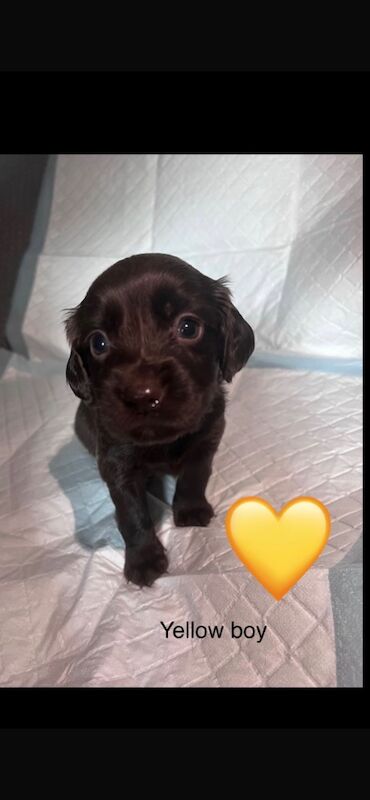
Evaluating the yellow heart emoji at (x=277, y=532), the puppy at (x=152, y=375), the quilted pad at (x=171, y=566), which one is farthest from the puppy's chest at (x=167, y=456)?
the yellow heart emoji at (x=277, y=532)

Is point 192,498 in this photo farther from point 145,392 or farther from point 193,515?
point 145,392

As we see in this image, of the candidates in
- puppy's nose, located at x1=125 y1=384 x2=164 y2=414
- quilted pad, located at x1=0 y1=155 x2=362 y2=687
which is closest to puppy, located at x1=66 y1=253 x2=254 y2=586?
puppy's nose, located at x1=125 y1=384 x2=164 y2=414

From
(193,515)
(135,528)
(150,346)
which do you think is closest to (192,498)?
(193,515)

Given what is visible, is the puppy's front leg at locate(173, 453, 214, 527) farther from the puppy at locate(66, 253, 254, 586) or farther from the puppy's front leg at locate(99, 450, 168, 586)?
the puppy's front leg at locate(99, 450, 168, 586)

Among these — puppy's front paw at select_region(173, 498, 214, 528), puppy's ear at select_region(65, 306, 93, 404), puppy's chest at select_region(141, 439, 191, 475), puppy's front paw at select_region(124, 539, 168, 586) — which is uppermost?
puppy's ear at select_region(65, 306, 93, 404)

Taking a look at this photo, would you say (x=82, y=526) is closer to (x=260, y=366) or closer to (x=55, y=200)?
(x=260, y=366)

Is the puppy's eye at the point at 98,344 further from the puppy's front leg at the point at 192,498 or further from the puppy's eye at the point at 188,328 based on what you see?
the puppy's front leg at the point at 192,498

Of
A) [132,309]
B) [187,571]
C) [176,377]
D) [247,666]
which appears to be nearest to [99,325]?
[132,309]
